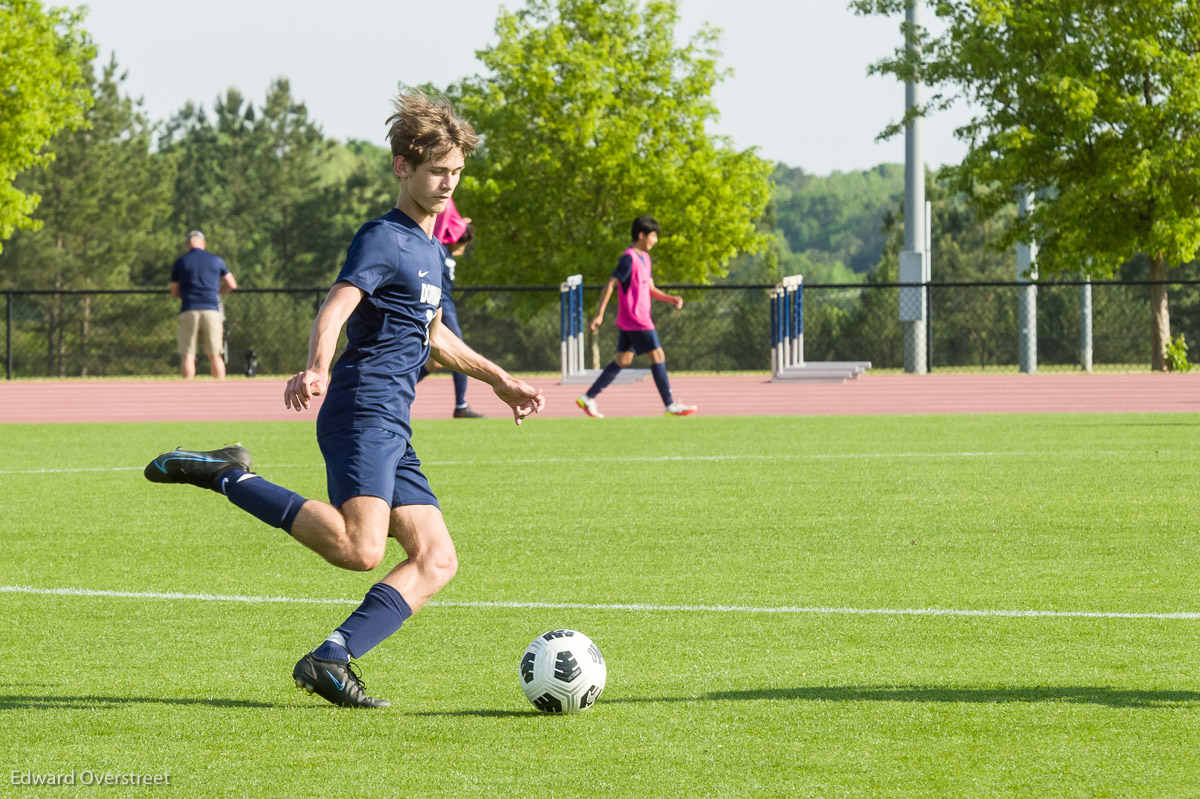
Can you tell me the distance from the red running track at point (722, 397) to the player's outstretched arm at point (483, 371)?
43.3 feet

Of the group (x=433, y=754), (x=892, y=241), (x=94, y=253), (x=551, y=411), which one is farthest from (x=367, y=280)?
(x=892, y=241)

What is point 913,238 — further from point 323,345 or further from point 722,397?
point 323,345

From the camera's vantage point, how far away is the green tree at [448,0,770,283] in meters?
49.0

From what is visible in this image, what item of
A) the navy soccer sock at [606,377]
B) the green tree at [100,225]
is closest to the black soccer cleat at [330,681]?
the navy soccer sock at [606,377]

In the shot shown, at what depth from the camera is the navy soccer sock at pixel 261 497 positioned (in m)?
4.87

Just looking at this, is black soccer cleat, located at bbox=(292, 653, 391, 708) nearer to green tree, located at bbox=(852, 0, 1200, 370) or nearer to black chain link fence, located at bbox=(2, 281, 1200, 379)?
green tree, located at bbox=(852, 0, 1200, 370)

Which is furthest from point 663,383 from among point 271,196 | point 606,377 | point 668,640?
point 271,196

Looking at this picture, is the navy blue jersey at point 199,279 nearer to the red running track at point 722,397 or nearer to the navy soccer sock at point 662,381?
the red running track at point 722,397

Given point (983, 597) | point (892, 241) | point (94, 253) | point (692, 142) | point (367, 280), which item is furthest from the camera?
point (892, 241)

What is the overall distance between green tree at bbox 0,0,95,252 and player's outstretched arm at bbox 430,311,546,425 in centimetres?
2914

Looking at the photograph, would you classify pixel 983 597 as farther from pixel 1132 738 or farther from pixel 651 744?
pixel 651 744

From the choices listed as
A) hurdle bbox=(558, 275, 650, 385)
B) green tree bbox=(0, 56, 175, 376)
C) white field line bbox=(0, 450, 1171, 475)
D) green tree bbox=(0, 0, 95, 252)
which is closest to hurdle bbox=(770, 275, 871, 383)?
hurdle bbox=(558, 275, 650, 385)

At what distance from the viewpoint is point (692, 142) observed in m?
51.4

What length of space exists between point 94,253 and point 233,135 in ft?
59.0
